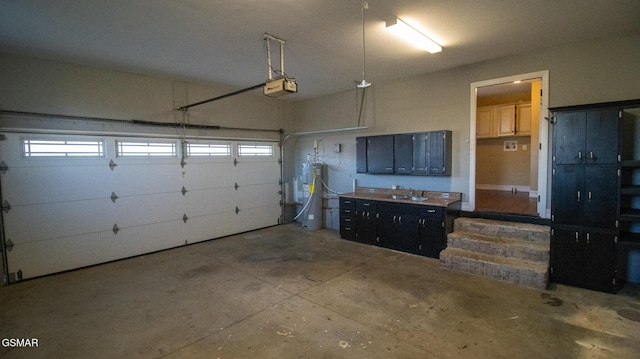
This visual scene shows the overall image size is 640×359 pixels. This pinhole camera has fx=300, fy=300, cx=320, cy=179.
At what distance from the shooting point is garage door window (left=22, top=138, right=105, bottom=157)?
427 centimetres

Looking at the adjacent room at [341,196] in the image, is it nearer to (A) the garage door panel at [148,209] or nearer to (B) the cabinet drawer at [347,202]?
(A) the garage door panel at [148,209]

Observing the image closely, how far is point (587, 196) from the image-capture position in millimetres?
3639

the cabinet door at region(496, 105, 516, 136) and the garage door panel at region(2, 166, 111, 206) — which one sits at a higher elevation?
the cabinet door at region(496, 105, 516, 136)

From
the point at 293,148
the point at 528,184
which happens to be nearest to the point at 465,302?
the point at 293,148

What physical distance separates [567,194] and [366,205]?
118 inches

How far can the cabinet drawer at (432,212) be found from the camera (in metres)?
4.78

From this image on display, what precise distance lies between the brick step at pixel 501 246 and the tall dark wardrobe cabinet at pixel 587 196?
19 centimetres

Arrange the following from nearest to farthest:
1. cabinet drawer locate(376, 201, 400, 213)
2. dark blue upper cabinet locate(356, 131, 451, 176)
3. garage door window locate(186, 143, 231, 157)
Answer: dark blue upper cabinet locate(356, 131, 451, 176) < cabinet drawer locate(376, 201, 400, 213) < garage door window locate(186, 143, 231, 157)

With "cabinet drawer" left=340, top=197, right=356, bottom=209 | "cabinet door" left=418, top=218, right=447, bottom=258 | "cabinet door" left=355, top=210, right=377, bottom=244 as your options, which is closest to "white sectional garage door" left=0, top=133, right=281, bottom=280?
"cabinet drawer" left=340, top=197, right=356, bottom=209

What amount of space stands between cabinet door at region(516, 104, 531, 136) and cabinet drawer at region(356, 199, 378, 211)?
4901mm

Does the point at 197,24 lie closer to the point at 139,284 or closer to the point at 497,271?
the point at 139,284

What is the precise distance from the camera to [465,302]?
339 cm

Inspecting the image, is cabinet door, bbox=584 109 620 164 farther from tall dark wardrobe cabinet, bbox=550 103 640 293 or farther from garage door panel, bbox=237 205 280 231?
garage door panel, bbox=237 205 280 231

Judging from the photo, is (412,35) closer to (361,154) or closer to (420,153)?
(420,153)
